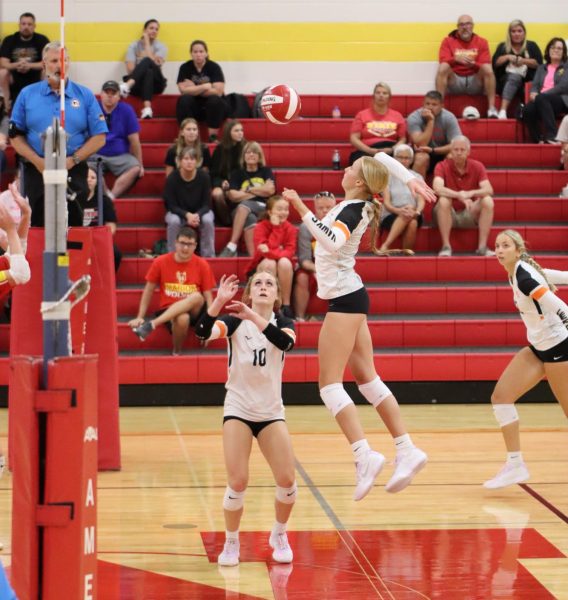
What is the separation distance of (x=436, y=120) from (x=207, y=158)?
9.25 feet

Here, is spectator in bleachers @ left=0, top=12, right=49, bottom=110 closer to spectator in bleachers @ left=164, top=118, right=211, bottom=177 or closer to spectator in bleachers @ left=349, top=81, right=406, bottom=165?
spectator in bleachers @ left=164, top=118, right=211, bottom=177

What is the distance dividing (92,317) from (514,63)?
8.96 meters

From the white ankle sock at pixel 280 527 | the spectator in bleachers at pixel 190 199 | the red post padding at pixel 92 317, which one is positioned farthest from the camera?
the spectator in bleachers at pixel 190 199

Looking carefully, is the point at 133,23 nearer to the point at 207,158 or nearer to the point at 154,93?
the point at 154,93

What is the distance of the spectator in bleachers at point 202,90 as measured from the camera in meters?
14.0

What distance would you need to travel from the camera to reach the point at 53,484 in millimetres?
3617

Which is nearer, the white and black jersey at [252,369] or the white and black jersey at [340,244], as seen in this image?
the white and black jersey at [252,369]

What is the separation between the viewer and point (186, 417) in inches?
413

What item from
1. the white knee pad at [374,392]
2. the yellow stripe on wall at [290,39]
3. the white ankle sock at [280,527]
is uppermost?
the yellow stripe on wall at [290,39]

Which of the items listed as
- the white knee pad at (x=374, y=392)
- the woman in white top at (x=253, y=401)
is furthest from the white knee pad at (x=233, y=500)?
the white knee pad at (x=374, y=392)

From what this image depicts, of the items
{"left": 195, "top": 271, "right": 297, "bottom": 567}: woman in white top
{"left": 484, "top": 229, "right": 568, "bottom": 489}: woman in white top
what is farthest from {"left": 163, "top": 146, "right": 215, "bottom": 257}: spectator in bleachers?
{"left": 195, "top": 271, "right": 297, "bottom": 567}: woman in white top

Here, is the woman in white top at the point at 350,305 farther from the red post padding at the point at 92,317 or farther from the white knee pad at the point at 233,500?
the red post padding at the point at 92,317

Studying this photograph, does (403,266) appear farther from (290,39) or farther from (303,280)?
(290,39)

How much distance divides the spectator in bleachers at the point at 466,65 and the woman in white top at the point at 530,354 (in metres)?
7.87
